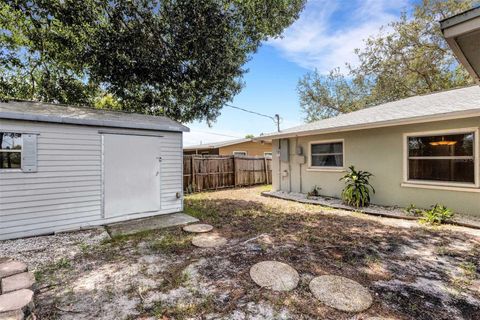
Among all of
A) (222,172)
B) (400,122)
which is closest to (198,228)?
(400,122)

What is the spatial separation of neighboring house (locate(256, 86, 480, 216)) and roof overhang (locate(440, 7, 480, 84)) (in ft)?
11.1

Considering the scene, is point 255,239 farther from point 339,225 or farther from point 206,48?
point 206,48

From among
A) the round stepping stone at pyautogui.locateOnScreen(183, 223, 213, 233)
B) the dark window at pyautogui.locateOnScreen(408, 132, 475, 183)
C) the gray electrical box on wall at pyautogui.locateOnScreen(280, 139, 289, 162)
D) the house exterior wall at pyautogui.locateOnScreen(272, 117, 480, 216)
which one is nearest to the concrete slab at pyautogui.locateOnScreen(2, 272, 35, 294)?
the round stepping stone at pyautogui.locateOnScreen(183, 223, 213, 233)

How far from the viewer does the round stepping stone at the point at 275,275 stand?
8.80ft

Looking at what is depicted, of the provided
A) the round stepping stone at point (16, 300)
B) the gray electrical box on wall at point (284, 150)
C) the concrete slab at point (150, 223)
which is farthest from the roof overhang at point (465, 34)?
the gray electrical box on wall at point (284, 150)

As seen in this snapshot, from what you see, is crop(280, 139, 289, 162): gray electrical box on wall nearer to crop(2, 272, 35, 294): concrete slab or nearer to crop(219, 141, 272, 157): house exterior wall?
crop(219, 141, 272, 157): house exterior wall

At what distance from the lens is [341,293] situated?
250cm

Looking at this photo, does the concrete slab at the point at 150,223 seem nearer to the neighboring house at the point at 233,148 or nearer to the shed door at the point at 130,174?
the shed door at the point at 130,174

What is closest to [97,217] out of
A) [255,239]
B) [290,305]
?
[255,239]

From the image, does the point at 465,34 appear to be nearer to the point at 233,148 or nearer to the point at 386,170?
the point at 386,170

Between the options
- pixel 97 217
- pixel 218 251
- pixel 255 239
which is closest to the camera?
pixel 218 251

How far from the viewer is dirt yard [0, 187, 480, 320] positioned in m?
2.27

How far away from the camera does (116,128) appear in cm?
538

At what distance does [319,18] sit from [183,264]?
9726 millimetres
